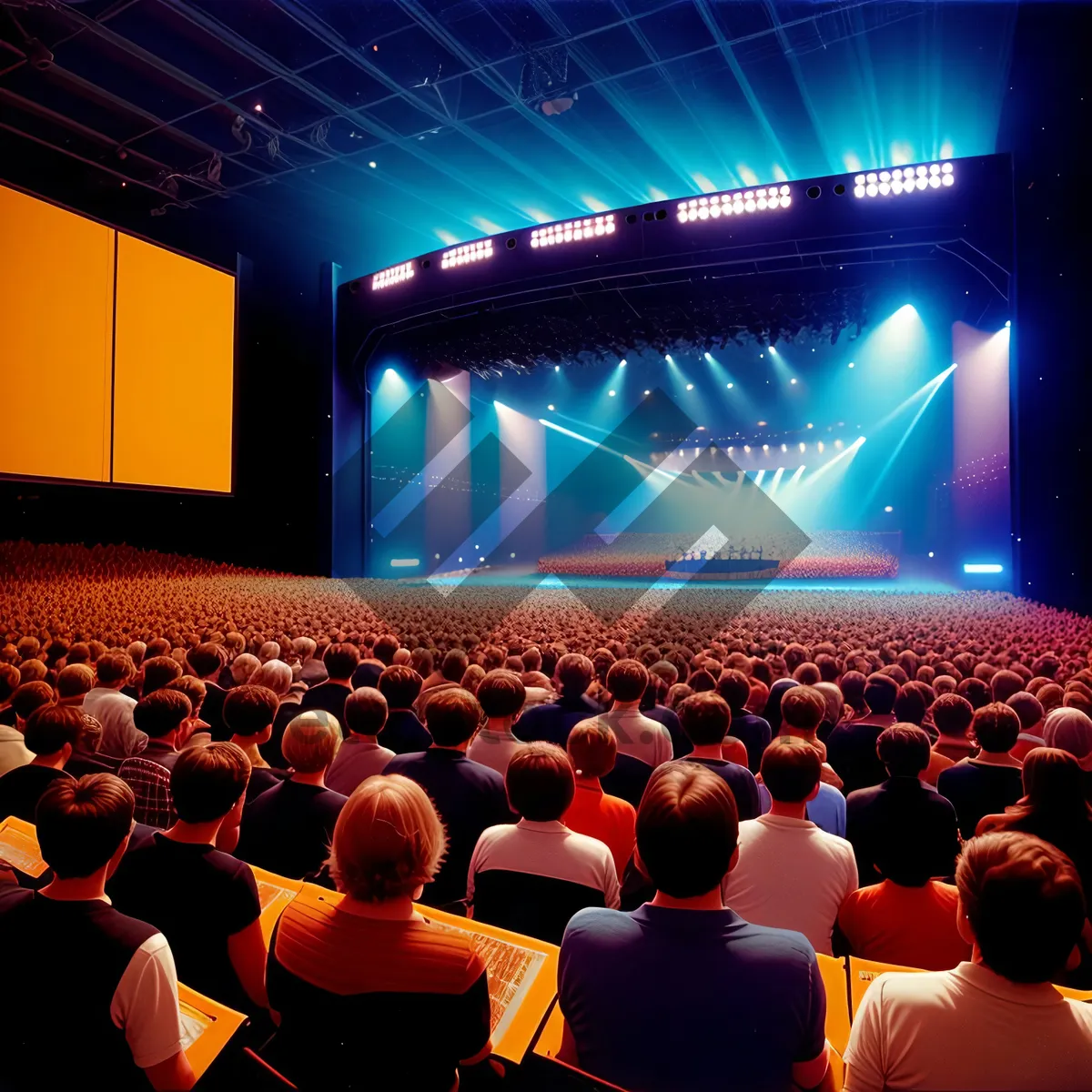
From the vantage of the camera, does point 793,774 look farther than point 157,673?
No

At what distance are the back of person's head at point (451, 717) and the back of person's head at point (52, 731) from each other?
1549mm

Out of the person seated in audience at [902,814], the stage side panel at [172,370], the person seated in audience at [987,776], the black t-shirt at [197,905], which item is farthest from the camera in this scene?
the stage side panel at [172,370]

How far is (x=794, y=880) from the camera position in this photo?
7.35 feet

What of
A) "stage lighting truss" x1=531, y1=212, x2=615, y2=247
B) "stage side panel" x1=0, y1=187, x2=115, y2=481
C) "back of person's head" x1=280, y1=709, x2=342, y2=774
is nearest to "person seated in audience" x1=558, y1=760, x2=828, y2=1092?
"back of person's head" x1=280, y1=709, x2=342, y2=774

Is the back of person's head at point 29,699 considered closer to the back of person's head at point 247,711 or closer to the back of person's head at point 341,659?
the back of person's head at point 247,711

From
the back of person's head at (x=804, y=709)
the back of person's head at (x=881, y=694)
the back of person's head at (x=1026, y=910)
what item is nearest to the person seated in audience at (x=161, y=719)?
the back of person's head at (x=804, y=709)

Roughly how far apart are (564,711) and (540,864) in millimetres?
2051

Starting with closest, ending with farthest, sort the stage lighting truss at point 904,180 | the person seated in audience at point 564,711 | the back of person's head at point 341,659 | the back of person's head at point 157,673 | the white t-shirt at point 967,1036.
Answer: the white t-shirt at point 967,1036 < the person seated in audience at point 564,711 < the back of person's head at point 157,673 < the back of person's head at point 341,659 < the stage lighting truss at point 904,180

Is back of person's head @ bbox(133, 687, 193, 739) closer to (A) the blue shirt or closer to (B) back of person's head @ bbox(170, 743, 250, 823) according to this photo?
(B) back of person's head @ bbox(170, 743, 250, 823)

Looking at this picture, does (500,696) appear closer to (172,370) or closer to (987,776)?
(987,776)

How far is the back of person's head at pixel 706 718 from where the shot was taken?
319cm

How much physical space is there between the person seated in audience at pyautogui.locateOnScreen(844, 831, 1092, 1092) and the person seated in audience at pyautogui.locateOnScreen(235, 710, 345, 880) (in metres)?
1.90

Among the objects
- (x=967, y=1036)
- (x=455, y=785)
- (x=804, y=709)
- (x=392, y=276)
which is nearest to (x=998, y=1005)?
(x=967, y=1036)

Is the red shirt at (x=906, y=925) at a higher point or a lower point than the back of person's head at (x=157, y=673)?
lower
